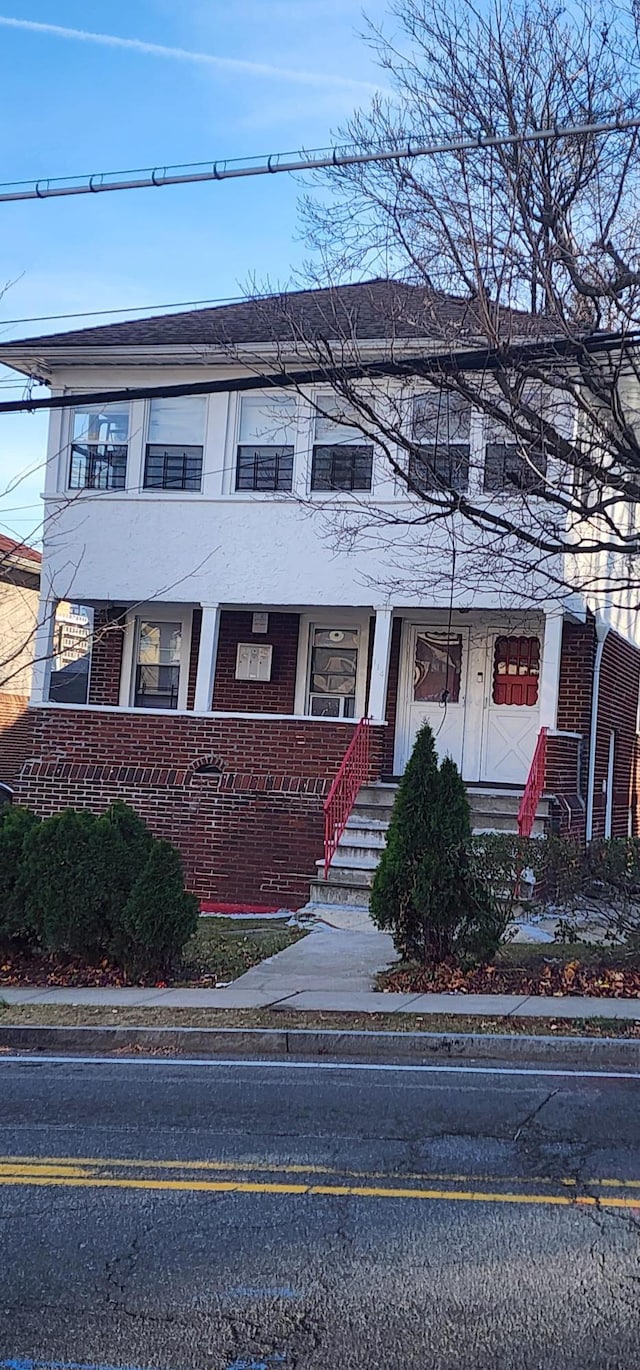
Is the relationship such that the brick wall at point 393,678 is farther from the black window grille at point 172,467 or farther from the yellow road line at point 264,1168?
the yellow road line at point 264,1168

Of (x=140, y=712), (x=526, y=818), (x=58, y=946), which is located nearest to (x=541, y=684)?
(x=526, y=818)

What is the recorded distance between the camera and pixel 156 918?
1099 centimetres

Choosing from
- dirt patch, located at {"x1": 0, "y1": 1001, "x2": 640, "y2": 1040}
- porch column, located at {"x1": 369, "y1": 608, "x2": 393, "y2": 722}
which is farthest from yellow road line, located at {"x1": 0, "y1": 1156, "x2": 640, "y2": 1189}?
porch column, located at {"x1": 369, "y1": 608, "x2": 393, "y2": 722}

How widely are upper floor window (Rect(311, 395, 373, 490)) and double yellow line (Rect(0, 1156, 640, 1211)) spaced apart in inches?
461

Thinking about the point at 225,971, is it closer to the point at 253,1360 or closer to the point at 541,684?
the point at 541,684

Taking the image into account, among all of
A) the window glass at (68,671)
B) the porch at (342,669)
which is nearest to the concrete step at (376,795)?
the porch at (342,669)

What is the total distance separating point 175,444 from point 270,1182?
12.9 metres

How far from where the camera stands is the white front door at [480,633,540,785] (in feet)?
55.4

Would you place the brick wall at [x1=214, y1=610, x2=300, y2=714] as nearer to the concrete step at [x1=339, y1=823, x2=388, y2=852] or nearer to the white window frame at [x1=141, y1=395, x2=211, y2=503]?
the white window frame at [x1=141, y1=395, x2=211, y2=503]

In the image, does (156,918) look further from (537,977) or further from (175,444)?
(175,444)

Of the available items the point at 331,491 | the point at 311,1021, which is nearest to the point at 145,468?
the point at 331,491

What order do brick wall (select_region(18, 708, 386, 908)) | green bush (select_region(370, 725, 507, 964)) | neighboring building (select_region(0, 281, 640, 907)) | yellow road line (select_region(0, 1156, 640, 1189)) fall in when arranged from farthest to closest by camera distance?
neighboring building (select_region(0, 281, 640, 907)) < brick wall (select_region(18, 708, 386, 908)) < green bush (select_region(370, 725, 507, 964)) < yellow road line (select_region(0, 1156, 640, 1189))

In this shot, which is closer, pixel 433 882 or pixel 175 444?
pixel 433 882

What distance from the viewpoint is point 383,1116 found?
6902 mm
